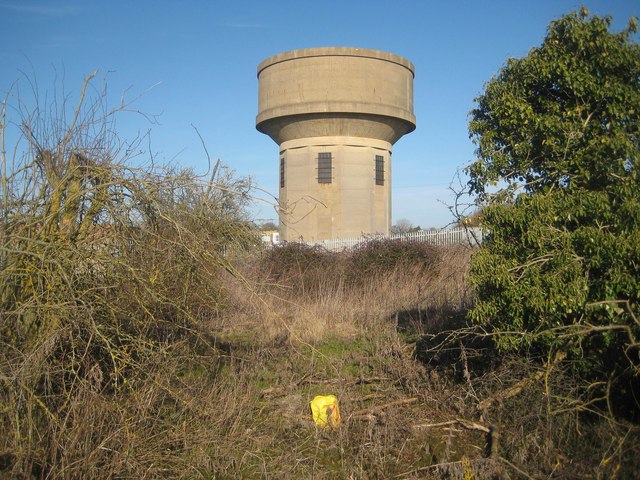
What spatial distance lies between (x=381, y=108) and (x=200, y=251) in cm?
1997

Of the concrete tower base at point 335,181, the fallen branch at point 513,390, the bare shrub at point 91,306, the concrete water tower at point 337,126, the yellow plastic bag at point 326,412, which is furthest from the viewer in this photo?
the concrete tower base at point 335,181

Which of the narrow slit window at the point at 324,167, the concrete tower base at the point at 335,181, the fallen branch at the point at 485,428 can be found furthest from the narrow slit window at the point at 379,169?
the fallen branch at the point at 485,428

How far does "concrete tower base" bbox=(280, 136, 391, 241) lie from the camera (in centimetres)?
2566

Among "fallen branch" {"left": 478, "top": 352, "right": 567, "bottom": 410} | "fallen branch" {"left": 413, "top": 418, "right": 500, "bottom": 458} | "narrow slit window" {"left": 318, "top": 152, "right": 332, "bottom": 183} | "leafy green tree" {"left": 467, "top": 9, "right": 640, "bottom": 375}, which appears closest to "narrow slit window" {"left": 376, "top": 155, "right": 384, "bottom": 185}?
"narrow slit window" {"left": 318, "top": 152, "right": 332, "bottom": 183}

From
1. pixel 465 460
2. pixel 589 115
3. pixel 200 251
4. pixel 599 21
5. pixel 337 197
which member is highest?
pixel 337 197

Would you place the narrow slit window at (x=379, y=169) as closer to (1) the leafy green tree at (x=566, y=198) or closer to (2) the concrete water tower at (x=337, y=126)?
(2) the concrete water tower at (x=337, y=126)

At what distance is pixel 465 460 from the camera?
16.1 ft

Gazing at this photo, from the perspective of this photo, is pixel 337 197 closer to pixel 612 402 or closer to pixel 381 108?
→ pixel 381 108

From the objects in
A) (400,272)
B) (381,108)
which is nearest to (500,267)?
(400,272)

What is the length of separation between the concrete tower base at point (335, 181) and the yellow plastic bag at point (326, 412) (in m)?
19.3

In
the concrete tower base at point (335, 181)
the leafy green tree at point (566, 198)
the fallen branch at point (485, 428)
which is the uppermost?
the concrete tower base at point (335, 181)

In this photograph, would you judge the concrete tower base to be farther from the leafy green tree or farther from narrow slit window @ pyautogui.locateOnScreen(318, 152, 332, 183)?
the leafy green tree

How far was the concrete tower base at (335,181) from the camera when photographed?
25656mm

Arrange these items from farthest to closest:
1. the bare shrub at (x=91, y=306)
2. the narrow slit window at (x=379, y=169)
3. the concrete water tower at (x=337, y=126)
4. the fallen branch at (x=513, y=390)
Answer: the narrow slit window at (x=379, y=169)
the concrete water tower at (x=337, y=126)
the fallen branch at (x=513, y=390)
the bare shrub at (x=91, y=306)
